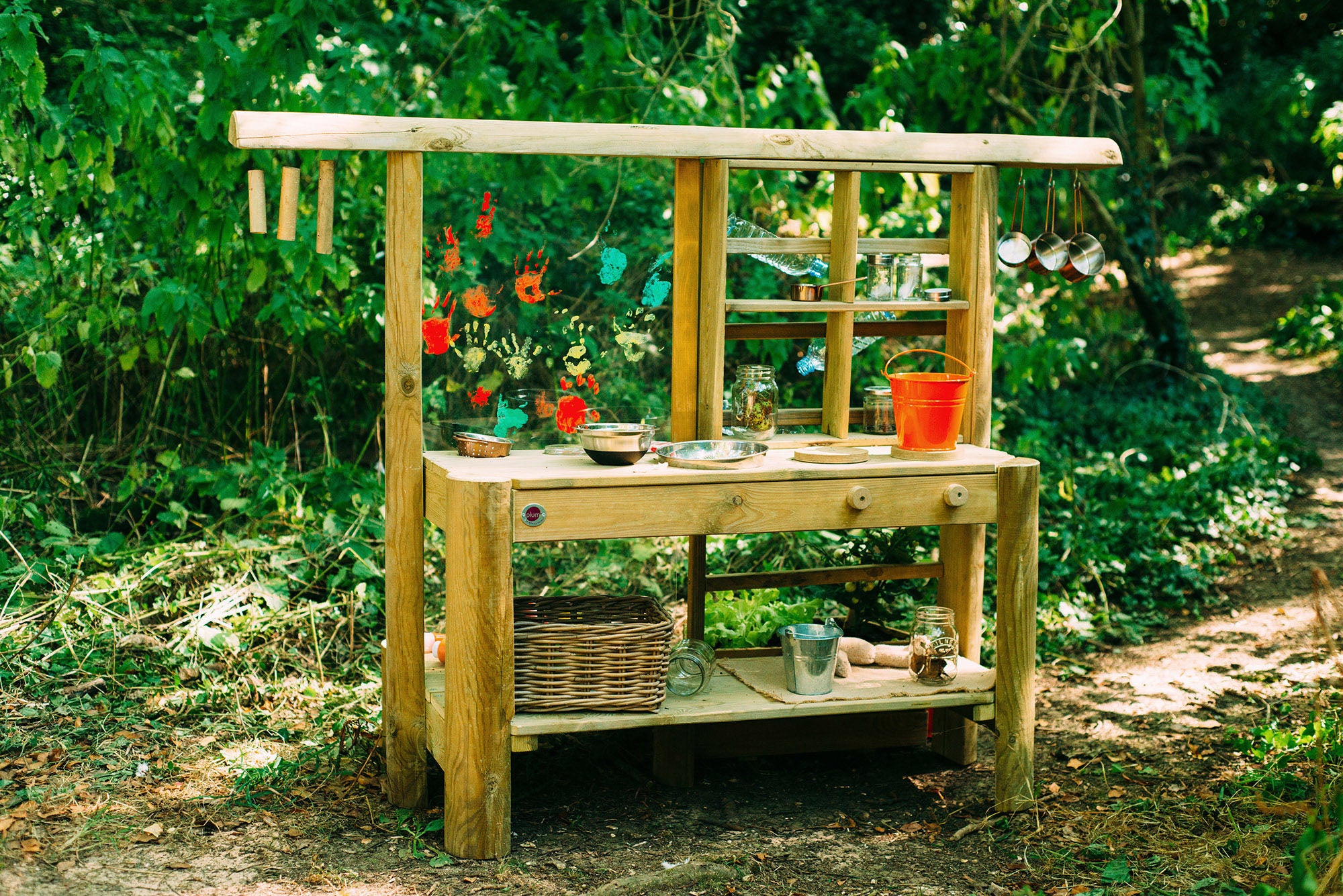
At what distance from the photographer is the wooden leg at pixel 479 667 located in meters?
3.43

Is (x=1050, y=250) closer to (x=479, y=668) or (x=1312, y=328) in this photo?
(x=479, y=668)

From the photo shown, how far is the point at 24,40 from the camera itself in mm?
4848

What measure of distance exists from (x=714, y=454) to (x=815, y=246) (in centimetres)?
82

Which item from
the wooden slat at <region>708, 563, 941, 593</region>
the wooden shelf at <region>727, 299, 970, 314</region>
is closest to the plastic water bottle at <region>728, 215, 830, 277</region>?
the wooden shelf at <region>727, 299, 970, 314</region>

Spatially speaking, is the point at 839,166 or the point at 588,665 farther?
the point at 839,166

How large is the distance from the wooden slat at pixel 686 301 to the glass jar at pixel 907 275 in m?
0.75

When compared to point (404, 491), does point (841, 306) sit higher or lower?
higher

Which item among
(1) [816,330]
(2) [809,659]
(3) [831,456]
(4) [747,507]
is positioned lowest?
(2) [809,659]

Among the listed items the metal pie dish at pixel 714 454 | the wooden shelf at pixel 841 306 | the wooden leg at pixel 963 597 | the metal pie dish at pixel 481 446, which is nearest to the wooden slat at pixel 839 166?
the wooden shelf at pixel 841 306

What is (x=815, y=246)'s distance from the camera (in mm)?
4125

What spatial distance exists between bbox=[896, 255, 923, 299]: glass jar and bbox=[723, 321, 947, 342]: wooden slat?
0.32ft

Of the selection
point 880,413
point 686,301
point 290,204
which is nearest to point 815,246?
point 686,301

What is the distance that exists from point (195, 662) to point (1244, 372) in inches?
351

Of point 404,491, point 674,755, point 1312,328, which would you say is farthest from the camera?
point 1312,328
